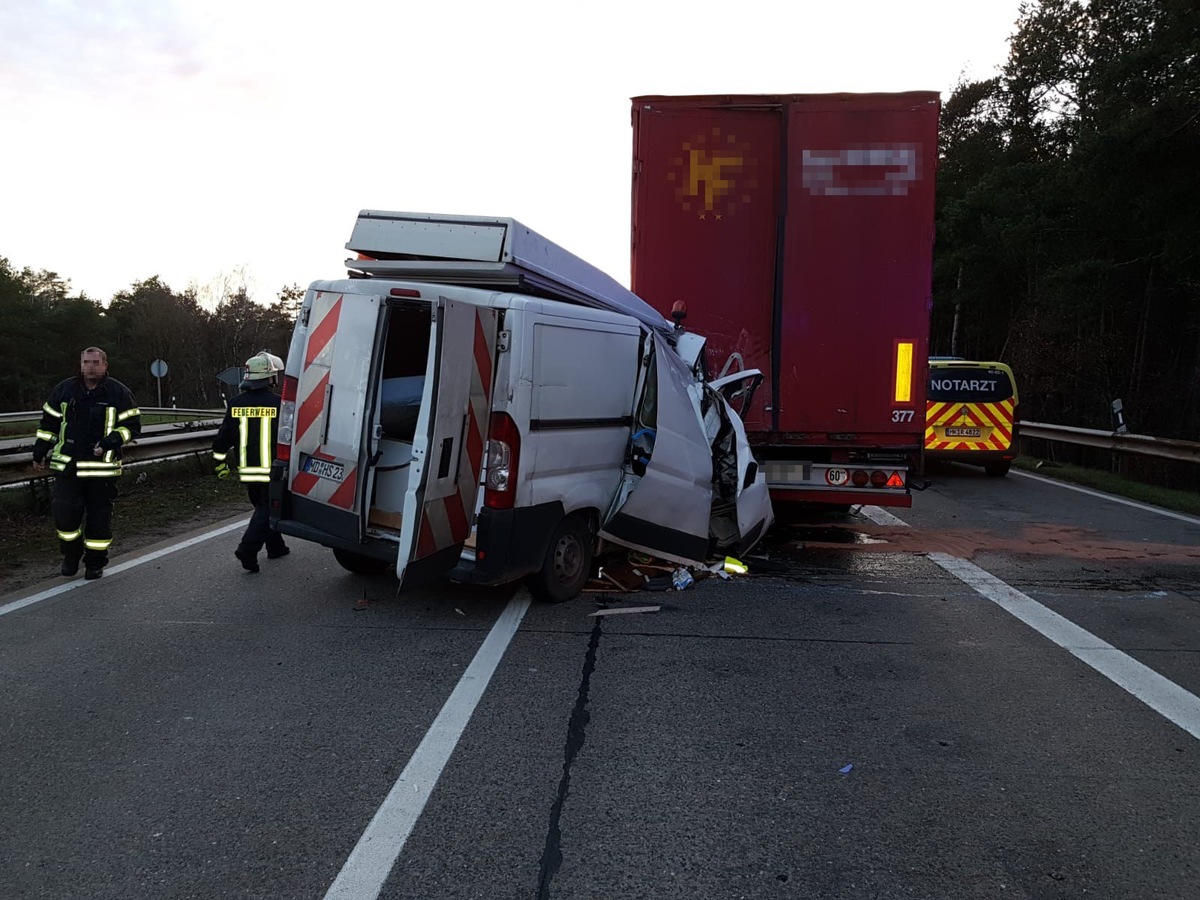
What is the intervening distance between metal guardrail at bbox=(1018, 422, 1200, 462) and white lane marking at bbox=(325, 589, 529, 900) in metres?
11.2

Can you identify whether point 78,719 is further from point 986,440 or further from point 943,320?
point 943,320

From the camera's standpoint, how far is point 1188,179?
56.8ft

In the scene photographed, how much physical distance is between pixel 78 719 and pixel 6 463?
17.2 ft

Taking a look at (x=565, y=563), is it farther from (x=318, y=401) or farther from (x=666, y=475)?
(x=318, y=401)

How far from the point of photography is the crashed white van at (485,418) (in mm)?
5195

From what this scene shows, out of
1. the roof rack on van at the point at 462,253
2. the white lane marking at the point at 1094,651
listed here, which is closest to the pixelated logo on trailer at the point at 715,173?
the roof rack on van at the point at 462,253

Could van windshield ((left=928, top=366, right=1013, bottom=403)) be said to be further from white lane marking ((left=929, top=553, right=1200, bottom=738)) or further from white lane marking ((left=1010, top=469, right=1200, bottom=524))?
white lane marking ((left=929, top=553, right=1200, bottom=738))

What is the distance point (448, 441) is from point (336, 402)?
1.04 m

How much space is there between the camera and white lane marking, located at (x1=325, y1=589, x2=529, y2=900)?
272cm

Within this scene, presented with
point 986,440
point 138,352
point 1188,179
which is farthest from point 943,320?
point 138,352

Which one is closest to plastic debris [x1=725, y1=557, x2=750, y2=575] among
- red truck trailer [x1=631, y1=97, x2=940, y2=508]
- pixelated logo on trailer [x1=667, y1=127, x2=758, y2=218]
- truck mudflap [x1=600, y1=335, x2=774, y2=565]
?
truck mudflap [x1=600, y1=335, x2=774, y2=565]

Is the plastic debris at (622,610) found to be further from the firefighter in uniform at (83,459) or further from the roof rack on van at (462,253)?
the firefighter in uniform at (83,459)

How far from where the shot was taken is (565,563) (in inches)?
239

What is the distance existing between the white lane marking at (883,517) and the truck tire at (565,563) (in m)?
4.63
